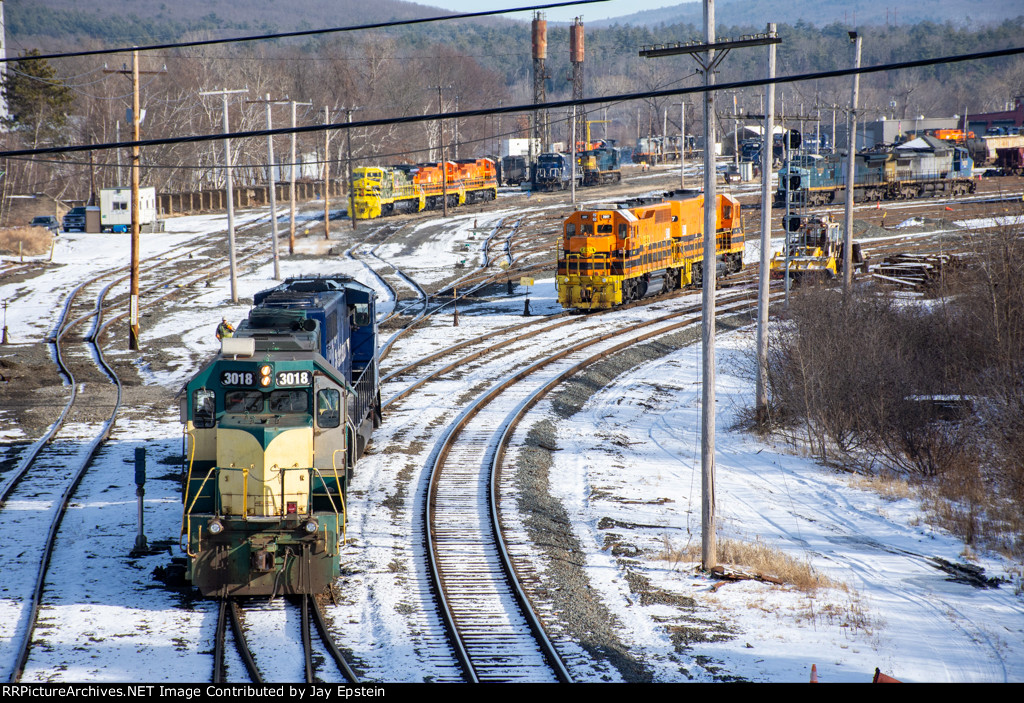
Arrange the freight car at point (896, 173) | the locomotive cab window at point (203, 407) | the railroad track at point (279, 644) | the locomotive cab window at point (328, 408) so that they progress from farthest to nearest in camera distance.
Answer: the freight car at point (896, 173), the locomotive cab window at point (328, 408), the locomotive cab window at point (203, 407), the railroad track at point (279, 644)

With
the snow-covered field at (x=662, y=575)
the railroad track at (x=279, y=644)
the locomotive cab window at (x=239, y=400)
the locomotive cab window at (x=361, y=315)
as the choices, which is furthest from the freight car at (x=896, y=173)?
the railroad track at (x=279, y=644)

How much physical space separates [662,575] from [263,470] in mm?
6036

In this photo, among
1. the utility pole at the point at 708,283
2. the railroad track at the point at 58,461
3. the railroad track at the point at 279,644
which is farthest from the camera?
the utility pole at the point at 708,283

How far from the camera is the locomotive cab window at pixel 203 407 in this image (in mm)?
12758

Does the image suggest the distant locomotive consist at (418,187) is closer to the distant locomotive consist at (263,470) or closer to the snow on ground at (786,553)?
the snow on ground at (786,553)

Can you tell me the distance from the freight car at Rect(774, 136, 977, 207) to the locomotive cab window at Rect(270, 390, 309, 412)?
5613cm

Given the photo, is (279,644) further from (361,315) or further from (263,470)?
(361,315)

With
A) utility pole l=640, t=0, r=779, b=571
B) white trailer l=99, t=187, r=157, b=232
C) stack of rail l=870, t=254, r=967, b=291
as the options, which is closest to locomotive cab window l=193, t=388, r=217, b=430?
utility pole l=640, t=0, r=779, b=571

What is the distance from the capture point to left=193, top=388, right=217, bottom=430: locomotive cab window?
1276 centimetres

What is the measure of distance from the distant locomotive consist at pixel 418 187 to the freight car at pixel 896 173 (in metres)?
22.9

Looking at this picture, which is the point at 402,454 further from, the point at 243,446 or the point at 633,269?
→ the point at 633,269

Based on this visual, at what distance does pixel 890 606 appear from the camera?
43.9 feet

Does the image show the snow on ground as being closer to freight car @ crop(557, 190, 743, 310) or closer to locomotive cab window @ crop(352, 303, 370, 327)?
locomotive cab window @ crop(352, 303, 370, 327)

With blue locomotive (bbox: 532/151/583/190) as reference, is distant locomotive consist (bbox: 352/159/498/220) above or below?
below
